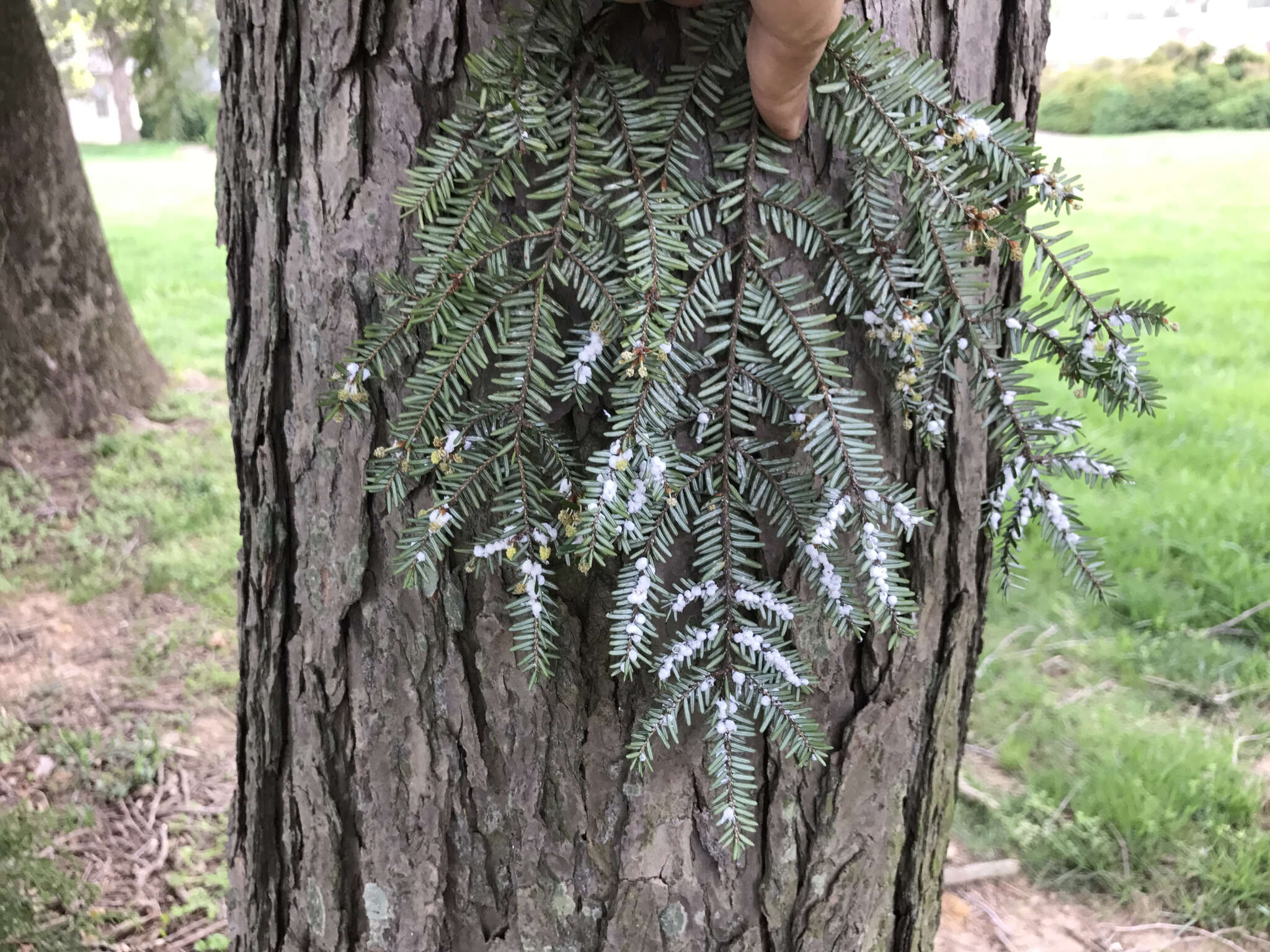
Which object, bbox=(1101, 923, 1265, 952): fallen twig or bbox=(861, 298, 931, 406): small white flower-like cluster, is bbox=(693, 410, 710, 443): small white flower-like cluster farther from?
bbox=(1101, 923, 1265, 952): fallen twig

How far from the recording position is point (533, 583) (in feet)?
2.91

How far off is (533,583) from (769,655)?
0.26 metres

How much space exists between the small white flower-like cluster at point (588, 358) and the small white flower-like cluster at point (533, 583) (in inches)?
7.3

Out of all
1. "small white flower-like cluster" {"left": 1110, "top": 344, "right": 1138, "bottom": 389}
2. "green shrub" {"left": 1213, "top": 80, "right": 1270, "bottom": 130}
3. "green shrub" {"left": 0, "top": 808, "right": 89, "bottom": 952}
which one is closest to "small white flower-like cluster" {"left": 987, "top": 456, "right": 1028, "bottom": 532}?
"small white flower-like cluster" {"left": 1110, "top": 344, "right": 1138, "bottom": 389}

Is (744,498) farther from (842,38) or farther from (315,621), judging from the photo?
(315,621)

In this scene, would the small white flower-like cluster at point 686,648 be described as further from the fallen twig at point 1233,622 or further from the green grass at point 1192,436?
the fallen twig at point 1233,622

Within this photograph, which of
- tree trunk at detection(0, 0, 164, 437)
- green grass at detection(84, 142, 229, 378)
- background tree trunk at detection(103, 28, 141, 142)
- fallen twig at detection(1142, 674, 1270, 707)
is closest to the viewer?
fallen twig at detection(1142, 674, 1270, 707)

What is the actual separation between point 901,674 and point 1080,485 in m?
2.90

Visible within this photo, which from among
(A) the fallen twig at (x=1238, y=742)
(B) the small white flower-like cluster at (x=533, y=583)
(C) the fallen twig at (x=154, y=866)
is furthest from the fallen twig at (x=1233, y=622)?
(C) the fallen twig at (x=154, y=866)

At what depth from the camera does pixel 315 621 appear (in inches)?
43.8

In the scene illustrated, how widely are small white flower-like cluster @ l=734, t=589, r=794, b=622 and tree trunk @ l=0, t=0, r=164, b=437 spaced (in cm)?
438

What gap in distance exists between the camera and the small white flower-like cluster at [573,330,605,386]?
819mm

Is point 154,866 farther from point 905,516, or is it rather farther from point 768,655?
point 905,516

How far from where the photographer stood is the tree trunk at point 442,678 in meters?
0.93
